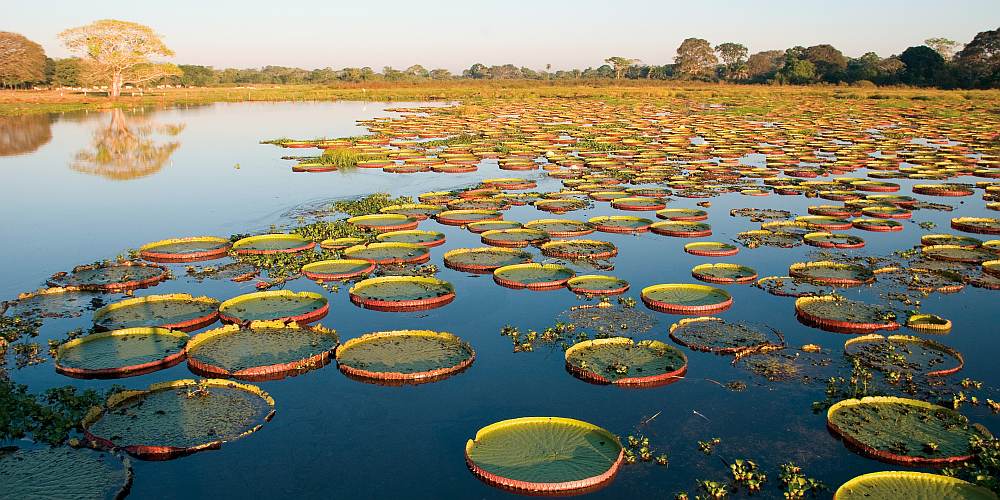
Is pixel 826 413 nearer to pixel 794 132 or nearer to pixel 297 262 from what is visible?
pixel 297 262

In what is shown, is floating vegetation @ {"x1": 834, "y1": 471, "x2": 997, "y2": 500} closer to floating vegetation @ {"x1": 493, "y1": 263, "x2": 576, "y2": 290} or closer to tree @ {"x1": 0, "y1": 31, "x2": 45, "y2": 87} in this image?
floating vegetation @ {"x1": 493, "y1": 263, "x2": 576, "y2": 290}

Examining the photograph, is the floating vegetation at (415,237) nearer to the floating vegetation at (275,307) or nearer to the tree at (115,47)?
the floating vegetation at (275,307)

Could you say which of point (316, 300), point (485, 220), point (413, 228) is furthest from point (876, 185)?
point (316, 300)

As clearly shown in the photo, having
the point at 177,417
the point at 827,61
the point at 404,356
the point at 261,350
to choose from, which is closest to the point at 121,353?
the point at 261,350

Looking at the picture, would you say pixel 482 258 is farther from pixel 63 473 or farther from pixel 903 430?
pixel 63 473

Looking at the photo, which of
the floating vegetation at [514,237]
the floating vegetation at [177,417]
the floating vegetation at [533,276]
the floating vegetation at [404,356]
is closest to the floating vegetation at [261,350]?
the floating vegetation at [404,356]

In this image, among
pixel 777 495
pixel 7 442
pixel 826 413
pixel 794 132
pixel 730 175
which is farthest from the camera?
pixel 794 132

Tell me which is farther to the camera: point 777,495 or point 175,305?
point 175,305

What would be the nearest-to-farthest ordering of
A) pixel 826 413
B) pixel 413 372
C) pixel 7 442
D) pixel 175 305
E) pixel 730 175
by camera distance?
1. pixel 7 442
2. pixel 826 413
3. pixel 413 372
4. pixel 175 305
5. pixel 730 175
